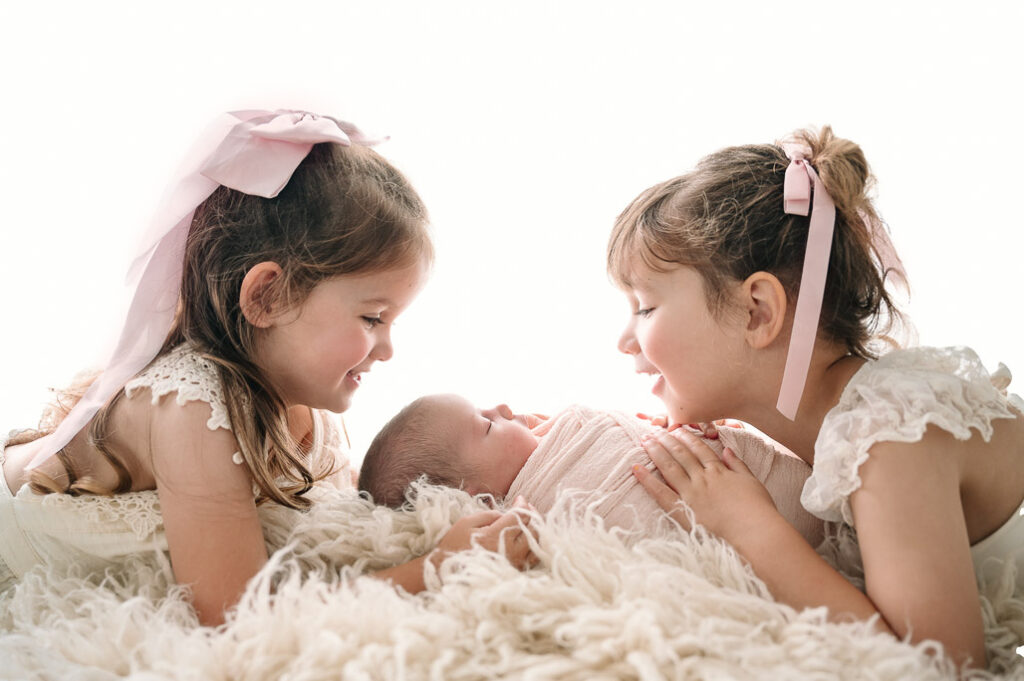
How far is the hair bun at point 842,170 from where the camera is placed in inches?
51.8

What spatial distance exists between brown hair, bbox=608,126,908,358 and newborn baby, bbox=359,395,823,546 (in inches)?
9.7

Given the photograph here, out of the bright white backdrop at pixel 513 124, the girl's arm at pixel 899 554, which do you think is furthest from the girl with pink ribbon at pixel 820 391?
the bright white backdrop at pixel 513 124

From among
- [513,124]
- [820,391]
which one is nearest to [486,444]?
[820,391]

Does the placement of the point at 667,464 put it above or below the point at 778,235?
below

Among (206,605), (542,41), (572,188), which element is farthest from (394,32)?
(206,605)

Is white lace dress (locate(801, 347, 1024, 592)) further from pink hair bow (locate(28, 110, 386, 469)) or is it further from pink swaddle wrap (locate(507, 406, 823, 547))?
pink hair bow (locate(28, 110, 386, 469))

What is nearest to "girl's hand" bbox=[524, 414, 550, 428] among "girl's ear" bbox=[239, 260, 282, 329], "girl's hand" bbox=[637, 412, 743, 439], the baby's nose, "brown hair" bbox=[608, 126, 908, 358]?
the baby's nose

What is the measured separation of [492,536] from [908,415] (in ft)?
1.92

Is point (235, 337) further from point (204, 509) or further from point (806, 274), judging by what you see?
point (806, 274)

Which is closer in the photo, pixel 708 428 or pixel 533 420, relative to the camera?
pixel 708 428

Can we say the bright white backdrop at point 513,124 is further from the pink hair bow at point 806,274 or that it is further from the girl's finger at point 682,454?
the pink hair bow at point 806,274

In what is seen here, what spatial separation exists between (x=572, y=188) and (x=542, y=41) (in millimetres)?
350

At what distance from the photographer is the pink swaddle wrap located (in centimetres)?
137

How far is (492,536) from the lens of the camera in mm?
1261
